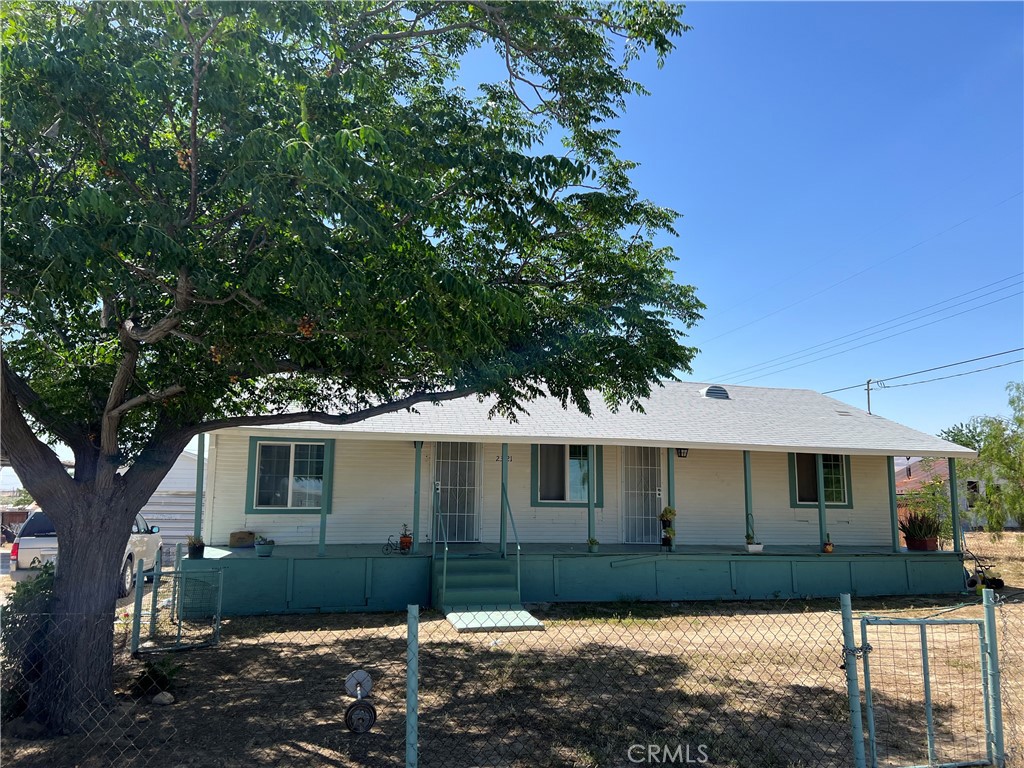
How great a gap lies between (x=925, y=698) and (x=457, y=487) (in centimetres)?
982

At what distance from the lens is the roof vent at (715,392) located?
18234 mm

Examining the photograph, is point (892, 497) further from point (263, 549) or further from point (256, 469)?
point (256, 469)

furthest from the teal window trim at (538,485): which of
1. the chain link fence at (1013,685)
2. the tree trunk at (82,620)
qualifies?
the tree trunk at (82,620)

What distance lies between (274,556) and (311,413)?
15.5 feet

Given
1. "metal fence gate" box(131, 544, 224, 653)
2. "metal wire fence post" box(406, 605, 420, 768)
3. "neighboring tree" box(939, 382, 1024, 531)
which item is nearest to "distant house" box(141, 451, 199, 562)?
"metal fence gate" box(131, 544, 224, 653)

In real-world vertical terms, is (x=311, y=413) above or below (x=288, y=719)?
above

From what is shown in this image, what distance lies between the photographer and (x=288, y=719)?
6102 mm

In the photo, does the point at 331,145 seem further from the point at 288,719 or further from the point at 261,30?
the point at 288,719

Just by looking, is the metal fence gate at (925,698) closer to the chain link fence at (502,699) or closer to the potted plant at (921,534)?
the chain link fence at (502,699)

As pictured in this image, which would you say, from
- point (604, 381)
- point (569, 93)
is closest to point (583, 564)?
point (604, 381)

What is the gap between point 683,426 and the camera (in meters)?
14.7

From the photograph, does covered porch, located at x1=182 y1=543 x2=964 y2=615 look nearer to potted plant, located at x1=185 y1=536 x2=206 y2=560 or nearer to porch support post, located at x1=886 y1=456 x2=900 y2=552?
potted plant, located at x1=185 y1=536 x2=206 y2=560

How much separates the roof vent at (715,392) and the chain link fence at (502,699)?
8.66 meters

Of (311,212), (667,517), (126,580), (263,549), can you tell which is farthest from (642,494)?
(311,212)
